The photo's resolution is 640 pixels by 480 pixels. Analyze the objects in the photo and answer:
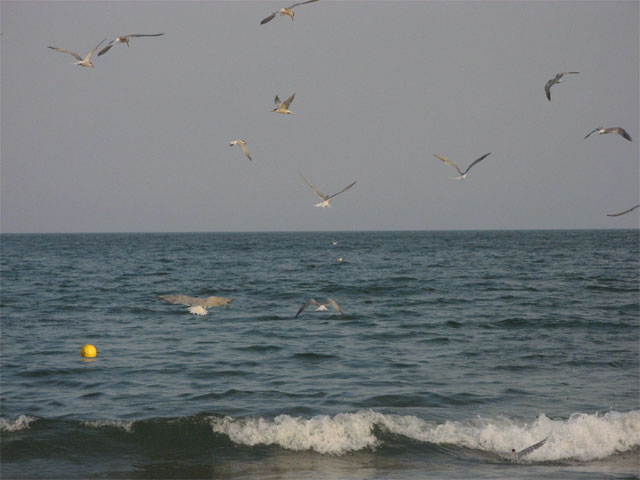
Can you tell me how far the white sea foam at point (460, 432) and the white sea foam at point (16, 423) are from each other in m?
3.31

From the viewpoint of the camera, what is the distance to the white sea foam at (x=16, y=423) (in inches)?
456

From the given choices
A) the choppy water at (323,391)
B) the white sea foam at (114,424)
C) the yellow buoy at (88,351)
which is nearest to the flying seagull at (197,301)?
the choppy water at (323,391)

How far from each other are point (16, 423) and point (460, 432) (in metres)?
7.81

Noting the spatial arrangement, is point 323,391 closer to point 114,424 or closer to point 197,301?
point 197,301

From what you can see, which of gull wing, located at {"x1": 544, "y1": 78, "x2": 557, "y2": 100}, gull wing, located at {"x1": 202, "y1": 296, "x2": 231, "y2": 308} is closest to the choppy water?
gull wing, located at {"x1": 202, "y1": 296, "x2": 231, "y2": 308}

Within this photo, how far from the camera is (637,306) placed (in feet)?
84.3

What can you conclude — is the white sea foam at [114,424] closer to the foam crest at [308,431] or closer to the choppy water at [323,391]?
the choppy water at [323,391]

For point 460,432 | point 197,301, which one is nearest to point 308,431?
point 460,432

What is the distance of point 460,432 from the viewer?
439 inches

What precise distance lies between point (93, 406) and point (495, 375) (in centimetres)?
860

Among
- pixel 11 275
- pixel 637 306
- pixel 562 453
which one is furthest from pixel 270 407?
pixel 11 275

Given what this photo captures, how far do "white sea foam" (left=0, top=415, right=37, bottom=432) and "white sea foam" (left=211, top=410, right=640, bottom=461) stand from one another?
10.9 feet

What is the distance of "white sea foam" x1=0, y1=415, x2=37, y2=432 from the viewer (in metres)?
11.6

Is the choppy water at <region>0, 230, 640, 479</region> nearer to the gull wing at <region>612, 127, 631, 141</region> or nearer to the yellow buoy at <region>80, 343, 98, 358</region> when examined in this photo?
the yellow buoy at <region>80, 343, 98, 358</region>
